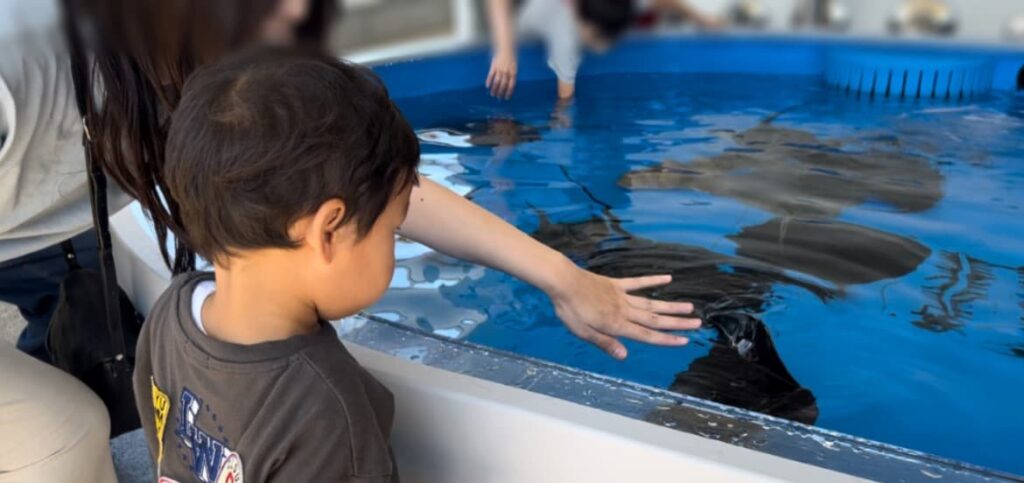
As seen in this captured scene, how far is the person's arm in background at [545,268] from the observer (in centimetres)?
112

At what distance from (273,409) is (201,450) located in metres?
0.14

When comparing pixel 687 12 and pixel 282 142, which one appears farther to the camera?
pixel 282 142

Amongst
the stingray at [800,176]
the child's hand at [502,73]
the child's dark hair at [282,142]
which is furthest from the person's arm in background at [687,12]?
the stingray at [800,176]

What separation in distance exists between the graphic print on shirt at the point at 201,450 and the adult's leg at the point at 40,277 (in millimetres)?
574

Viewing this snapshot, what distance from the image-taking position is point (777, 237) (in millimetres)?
1825

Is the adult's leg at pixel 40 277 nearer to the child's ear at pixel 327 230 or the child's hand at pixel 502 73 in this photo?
the child's ear at pixel 327 230

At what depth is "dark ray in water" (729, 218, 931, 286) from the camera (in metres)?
1.68

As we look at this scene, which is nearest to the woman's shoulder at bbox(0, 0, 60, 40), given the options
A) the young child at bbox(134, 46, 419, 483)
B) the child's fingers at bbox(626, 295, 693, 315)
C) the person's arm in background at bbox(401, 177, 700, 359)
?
the young child at bbox(134, 46, 419, 483)

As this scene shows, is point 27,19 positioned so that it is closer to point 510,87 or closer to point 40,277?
point 510,87

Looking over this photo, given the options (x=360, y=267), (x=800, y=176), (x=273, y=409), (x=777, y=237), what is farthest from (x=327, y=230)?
(x=800, y=176)

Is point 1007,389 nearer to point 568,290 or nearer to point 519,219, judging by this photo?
point 568,290

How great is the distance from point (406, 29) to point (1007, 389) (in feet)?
4.01

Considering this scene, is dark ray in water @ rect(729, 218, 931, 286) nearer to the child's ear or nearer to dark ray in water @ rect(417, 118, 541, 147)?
dark ray in water @ rect(417, 118, 541, 147)

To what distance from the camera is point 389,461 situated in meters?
0.80
